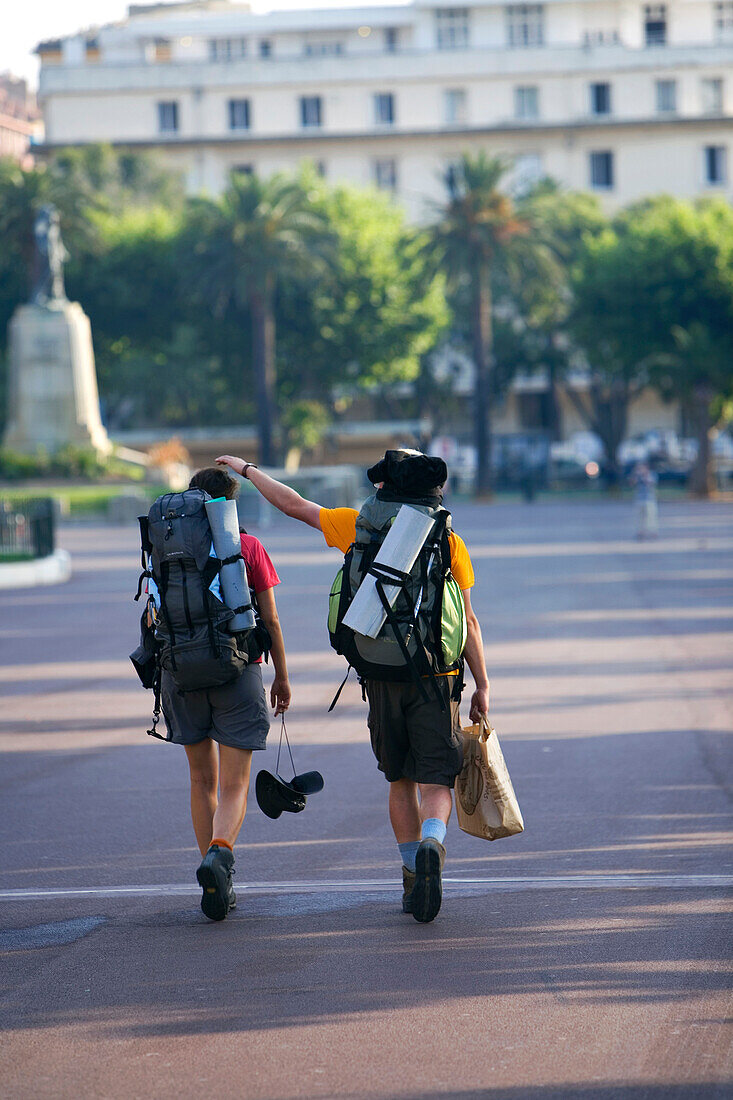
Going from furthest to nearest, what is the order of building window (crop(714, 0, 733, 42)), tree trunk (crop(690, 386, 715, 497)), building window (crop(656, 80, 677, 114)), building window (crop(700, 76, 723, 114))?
building window (crop(714, 0, 733, 42)) → building window (crop(700, 76, 723, 114)) → building window (crop(656, 80, 677, 114)) → tree trunk (crop(690, 386, 715, 497))

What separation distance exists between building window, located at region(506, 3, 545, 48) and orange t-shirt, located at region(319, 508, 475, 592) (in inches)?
3216

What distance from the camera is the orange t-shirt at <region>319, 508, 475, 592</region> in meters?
5.58

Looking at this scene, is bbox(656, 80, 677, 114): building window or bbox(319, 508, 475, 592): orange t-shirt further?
bbox(656, 80, 677, 114): building window

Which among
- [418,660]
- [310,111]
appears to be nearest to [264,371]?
[310,111]

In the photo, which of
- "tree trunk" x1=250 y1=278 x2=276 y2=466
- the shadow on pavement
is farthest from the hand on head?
"tree trunk" x1=250 y1=278 x2=276 y2=466

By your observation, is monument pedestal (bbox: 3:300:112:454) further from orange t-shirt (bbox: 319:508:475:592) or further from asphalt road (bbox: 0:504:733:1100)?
orange t-shirt (bbox: 319:508:475:592)

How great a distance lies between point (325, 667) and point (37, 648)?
349 cm

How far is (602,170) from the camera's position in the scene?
80438 millimetres

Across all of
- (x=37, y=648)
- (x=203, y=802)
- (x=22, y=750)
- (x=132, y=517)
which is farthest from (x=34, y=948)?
(x=132, y=517)

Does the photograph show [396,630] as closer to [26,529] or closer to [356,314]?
[26,529]

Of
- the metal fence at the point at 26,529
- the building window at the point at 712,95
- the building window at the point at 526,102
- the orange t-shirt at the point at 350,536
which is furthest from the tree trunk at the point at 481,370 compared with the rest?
the orange t-shirt at the point at 350,536

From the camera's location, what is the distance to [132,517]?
1556 inches

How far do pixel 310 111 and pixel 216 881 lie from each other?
Result: 260 ft

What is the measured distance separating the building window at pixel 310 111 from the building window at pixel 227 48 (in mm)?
7086
